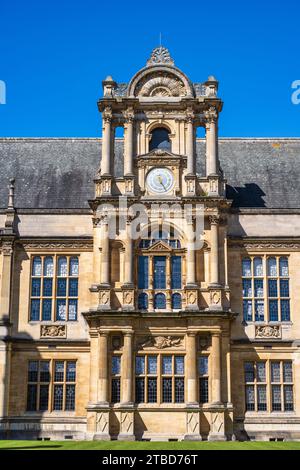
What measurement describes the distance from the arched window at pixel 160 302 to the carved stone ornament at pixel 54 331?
15.6 feet

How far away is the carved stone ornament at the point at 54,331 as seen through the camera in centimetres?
3784

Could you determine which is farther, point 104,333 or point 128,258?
point 128,258

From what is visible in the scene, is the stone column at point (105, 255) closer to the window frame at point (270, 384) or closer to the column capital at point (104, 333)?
the column capital at point (104, 333)

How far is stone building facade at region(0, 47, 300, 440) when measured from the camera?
3559 centimetres

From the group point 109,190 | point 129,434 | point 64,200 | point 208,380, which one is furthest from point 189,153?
point 129,434

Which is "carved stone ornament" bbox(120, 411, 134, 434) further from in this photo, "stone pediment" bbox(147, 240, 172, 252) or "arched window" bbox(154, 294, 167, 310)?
"stone pediment" bbox(147, 240, 172, 252)

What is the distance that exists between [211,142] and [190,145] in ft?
3.77

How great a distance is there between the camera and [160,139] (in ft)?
130

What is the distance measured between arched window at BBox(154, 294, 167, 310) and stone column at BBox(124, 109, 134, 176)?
618 cm

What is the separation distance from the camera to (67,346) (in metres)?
37.7

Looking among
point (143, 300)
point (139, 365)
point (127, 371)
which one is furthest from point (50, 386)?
point (143, 300)

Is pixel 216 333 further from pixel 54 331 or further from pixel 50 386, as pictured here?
pixel 50 386

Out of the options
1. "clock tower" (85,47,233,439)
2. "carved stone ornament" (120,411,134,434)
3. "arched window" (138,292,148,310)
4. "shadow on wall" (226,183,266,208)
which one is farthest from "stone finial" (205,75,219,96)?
"carved stone ornament" (120,411,134,434)

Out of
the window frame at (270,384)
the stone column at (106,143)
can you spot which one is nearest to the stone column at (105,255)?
the stone column at (106,143)
